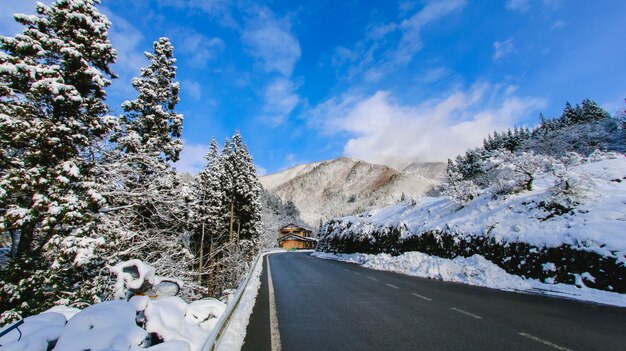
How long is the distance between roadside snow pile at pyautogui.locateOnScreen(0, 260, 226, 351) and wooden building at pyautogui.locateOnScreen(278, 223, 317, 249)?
90.3 metres

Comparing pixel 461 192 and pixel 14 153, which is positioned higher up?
pixel 461 192

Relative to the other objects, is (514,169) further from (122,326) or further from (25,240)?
(25,240)

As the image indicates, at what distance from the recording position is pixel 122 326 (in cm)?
378

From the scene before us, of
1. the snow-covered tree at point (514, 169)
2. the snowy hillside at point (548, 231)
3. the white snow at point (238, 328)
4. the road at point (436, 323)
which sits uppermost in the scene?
the snow-covered tree at point (514, 169)

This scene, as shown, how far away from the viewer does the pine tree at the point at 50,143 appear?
381 inches

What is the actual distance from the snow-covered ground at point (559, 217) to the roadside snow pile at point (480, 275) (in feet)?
4.63

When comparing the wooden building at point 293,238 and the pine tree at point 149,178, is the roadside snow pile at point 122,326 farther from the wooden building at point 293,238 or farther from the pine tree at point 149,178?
the wooden building at point 293,238

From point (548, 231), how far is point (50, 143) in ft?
61.5

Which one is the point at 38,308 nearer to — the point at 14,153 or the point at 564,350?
the point at 14,153

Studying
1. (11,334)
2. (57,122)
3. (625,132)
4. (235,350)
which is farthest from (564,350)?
(625,132)

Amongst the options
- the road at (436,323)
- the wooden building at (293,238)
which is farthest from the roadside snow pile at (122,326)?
the wooden building at (293,238)

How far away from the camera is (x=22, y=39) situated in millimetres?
10352

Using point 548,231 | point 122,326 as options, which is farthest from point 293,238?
point 122,326

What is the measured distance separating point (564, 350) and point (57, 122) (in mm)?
14085
